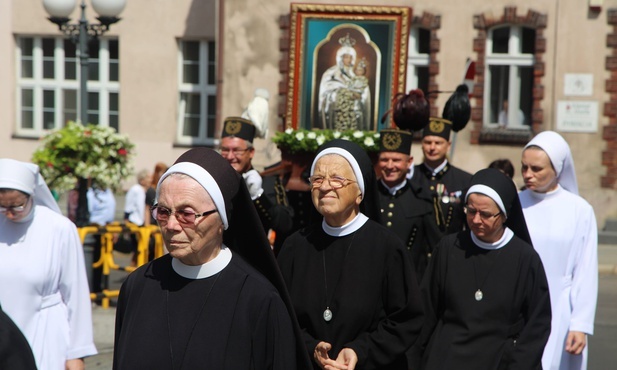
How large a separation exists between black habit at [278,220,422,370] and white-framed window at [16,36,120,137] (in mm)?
20506

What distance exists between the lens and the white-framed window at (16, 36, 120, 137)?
84.2 ft

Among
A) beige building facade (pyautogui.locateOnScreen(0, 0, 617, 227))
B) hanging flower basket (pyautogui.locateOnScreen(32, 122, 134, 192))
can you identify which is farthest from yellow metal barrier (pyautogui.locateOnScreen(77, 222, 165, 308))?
beige building facade (pyautogui.locateOnScreen(0, 0, 617, 227))

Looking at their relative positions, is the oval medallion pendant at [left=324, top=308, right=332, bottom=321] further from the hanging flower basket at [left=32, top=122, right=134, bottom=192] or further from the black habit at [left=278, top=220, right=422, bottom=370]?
the hanging flower basket at [left=32, top=122, right=134, bottom=192]

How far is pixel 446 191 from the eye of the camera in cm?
858

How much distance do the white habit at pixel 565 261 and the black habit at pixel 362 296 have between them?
214 centimetres

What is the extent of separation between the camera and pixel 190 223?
3.90 m

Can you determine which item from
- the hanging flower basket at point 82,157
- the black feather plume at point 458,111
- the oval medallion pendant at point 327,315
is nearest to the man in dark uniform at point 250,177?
the oval medallion pendant at point 327,315

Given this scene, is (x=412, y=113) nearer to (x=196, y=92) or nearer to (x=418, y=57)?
(x=418, y=57)

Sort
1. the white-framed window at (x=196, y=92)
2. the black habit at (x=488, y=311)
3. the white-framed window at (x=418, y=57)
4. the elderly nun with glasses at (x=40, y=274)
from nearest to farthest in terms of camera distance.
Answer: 1. the black habit at (x=488, y=311)
2. the elderly nun with glasses at (x=40, y=274)
3. the white-framed window at (x=418, y=57)
4. the white-framed window at (x=196, y=92)

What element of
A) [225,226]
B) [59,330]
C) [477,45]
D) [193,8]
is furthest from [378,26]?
[225,226]

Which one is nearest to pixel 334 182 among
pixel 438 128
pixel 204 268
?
pixel 204 268

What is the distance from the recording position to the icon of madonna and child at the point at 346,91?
559 inches

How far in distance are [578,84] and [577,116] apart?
0.56 metres

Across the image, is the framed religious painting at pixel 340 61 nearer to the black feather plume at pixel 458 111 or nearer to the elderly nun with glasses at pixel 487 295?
the black feather plume at pixel 458 111
